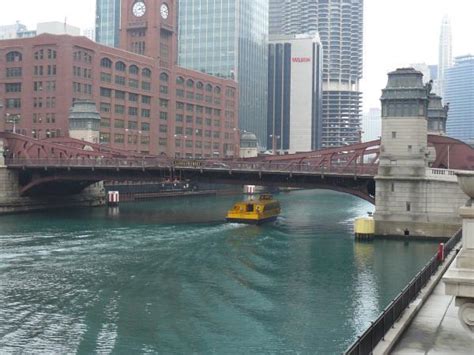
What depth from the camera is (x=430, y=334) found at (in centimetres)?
2108

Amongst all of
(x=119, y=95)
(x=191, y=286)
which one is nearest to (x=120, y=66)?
(x=119, y=95)

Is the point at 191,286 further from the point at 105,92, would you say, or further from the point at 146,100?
the point at 146,100

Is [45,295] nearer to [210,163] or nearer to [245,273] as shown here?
[245,273]

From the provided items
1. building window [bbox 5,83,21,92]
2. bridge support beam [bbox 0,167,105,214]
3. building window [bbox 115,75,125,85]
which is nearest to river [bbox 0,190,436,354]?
bridge support beam [bbox 0,167,105,214]

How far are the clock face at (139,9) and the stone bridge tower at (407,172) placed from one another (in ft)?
361

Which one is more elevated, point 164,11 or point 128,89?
point 164,11

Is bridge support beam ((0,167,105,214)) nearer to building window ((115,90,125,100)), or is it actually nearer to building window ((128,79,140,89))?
building window ((115,90,125,100))

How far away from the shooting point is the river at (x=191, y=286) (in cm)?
3312

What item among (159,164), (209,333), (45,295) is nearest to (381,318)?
(209,333)

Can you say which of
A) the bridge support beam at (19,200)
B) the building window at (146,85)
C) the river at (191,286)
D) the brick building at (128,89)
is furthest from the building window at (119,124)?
the river at (191,286)

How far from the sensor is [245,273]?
5153 cm

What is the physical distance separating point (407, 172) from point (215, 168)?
87.5 feet

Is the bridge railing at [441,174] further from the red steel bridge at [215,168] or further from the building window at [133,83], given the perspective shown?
the building window at [133,83]

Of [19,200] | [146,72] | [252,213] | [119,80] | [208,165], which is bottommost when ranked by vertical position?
[252,213]
